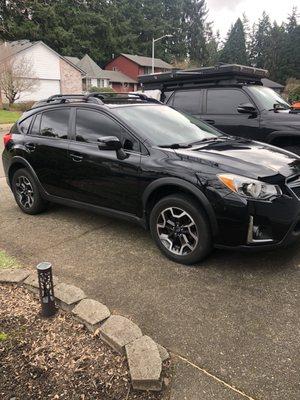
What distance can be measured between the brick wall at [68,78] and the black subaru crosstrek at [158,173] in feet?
138

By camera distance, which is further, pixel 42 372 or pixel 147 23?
pixel 147 23

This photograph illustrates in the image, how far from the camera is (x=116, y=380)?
2400 millimetres

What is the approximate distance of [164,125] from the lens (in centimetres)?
465

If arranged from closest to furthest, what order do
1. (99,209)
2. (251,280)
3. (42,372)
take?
(42,372) → (251,280) → (99,209)

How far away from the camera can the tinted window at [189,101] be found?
25.0 feet

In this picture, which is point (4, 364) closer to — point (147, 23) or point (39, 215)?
point (39, 215)

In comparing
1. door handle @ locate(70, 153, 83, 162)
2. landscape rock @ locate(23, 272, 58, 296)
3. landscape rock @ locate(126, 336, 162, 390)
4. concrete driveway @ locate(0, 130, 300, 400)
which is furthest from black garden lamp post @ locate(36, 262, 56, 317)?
door handle @ locate(70, 153, 83, 162)

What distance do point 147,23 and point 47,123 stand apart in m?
77.2

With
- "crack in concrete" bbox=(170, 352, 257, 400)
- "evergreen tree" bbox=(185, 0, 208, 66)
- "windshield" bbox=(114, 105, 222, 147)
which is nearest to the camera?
"crack in concrete" bbox=(170, 352, 257, 400)

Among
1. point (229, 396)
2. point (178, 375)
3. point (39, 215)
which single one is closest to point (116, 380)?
point (178, 375)

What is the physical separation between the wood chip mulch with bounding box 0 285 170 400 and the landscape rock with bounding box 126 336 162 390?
0.05 m

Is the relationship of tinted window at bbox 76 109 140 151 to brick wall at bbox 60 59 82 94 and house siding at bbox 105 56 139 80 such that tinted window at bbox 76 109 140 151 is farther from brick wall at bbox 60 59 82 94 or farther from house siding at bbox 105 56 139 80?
house siding at bbox 105 56 139 80

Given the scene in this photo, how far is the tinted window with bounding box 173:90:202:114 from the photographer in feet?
25.0

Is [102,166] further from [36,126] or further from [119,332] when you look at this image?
[119,332]
